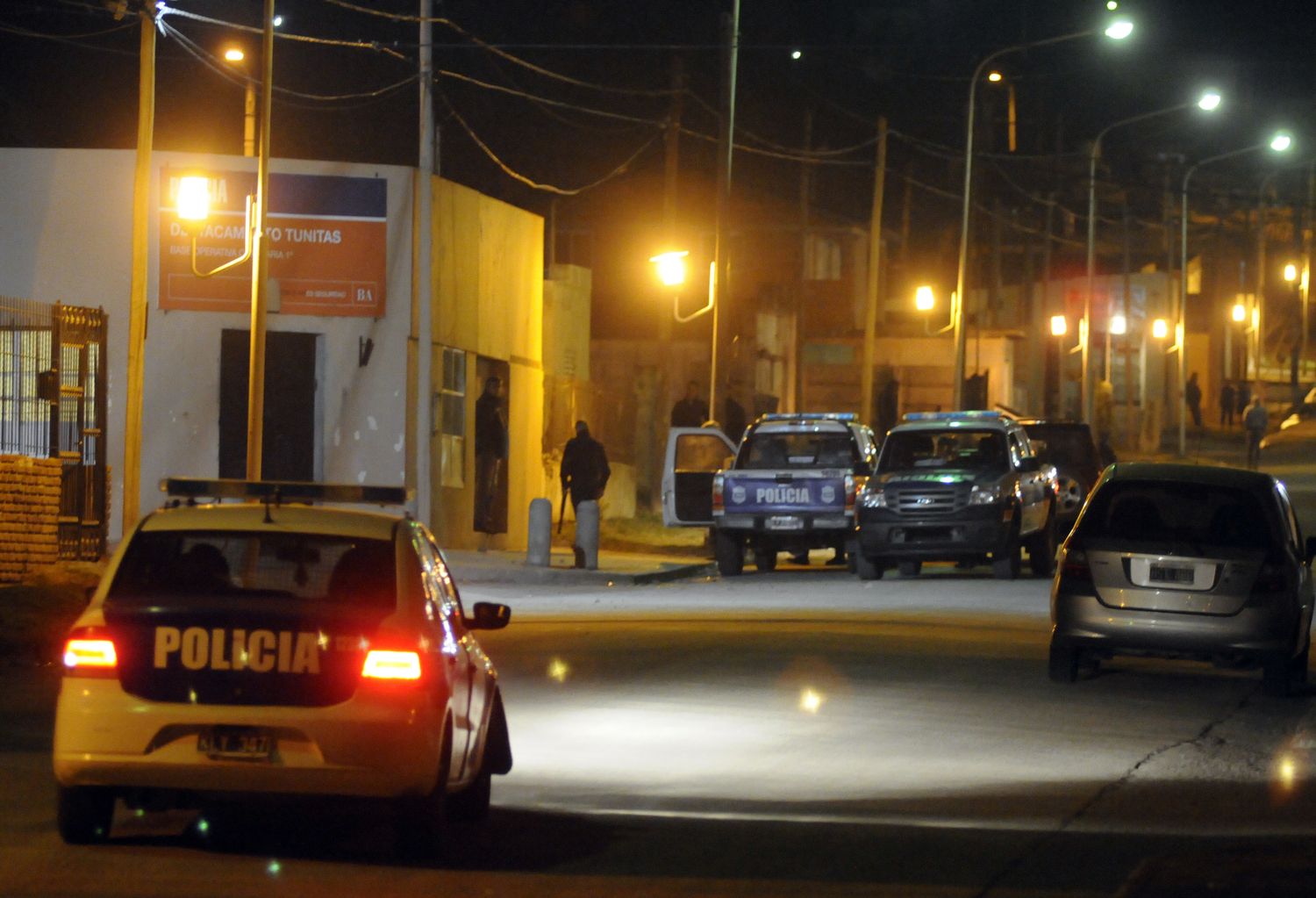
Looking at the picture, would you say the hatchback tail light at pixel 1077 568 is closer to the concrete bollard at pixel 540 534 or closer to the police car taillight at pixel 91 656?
the police car taillight at pixel 91 656

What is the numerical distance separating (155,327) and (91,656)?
2104cm

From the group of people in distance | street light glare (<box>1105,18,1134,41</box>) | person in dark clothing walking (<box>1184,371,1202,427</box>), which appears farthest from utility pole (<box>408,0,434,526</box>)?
person in dark clothing walking (<box>1184,371,1202,427</box>)

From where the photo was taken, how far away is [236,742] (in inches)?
305

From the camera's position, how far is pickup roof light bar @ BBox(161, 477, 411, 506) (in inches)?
343

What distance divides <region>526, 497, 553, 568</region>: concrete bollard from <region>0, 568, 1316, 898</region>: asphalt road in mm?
8094

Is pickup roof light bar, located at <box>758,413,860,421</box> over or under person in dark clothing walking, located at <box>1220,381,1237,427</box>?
under

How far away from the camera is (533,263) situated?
3341 cm

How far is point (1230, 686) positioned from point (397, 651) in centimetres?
904

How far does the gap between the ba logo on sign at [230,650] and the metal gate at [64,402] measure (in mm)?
16330

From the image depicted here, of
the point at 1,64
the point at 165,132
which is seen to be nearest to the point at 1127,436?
the point at 165,132

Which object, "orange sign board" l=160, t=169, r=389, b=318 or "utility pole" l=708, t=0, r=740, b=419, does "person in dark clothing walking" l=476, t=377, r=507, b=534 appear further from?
"utility pole" l=708, t=0, r=740, b=419

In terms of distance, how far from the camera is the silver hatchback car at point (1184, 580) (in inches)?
557

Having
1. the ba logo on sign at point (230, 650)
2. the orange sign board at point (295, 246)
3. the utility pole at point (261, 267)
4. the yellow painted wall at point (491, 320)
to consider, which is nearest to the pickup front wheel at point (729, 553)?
the yellow painted wall at point (491, 320)

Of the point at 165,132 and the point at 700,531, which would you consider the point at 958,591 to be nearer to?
the point at 700,531
